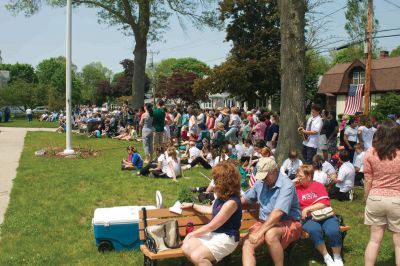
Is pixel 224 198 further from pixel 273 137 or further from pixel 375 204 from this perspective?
pixel 273 137

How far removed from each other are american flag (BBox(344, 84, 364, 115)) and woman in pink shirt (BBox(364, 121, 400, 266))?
42.1m

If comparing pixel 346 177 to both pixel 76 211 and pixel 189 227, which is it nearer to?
pixel 189 227

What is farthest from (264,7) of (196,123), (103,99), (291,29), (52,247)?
(103,99)

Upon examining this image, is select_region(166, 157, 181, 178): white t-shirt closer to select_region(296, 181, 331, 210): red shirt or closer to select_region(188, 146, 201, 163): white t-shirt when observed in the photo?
select_region(188, 146, 201, 163): white t-shirt

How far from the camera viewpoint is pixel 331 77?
51.9 m

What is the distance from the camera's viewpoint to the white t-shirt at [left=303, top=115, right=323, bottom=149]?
1020 centimetres

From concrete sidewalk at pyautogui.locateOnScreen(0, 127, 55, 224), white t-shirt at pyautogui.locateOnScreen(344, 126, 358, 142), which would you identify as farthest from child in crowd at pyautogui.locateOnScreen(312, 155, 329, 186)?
concrete sidewalk at pyautogui.locateOnScreen(0, 127, 55, 224)

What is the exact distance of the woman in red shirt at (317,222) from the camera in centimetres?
574

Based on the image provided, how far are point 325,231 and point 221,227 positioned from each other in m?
1.53

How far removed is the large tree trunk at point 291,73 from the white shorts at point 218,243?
19.4ft

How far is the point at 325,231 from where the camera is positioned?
228 inches

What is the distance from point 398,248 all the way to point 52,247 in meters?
4.59

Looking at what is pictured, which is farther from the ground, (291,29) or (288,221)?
(291,29)

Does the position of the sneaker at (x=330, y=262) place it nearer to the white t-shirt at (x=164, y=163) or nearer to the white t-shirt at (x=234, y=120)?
the white t-shirt at (x=164, y=163)
